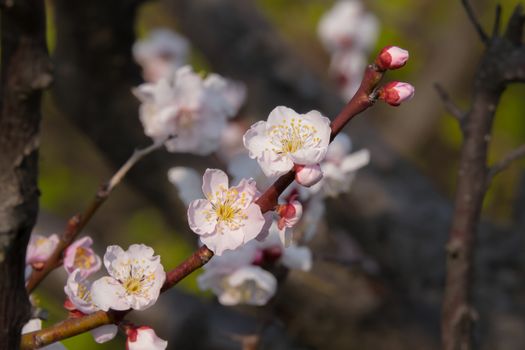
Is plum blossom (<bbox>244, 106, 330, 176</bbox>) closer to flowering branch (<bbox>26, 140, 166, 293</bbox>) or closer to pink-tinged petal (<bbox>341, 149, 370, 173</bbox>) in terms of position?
flowering branch (<bbox>26, 140, 166, 293</bbox>)

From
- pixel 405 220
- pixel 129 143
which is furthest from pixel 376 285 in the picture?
pixel 129 143

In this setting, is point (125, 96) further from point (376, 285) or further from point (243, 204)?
point (243, 204)

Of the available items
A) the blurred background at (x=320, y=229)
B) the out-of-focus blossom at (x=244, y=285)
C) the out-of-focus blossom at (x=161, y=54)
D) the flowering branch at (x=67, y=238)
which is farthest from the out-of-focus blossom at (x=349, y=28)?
the flowering branch at (x=67, y=238)

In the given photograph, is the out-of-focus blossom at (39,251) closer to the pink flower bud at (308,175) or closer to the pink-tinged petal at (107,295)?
the pink-tinged petal at (107,295)

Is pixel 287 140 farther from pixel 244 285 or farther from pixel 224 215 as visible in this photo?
pixel 244 285

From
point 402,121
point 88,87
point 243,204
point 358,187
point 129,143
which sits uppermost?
point 243,204

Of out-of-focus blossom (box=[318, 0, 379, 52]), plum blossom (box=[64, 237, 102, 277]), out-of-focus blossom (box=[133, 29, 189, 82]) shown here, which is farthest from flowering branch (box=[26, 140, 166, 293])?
out-of-focus blossom (box=[318, 0, 379, 52])
